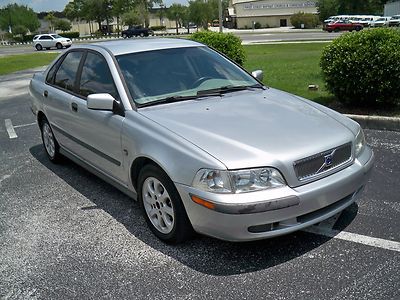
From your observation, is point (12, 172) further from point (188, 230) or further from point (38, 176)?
point (188, 230)

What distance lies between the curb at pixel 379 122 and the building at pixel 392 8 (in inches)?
2328

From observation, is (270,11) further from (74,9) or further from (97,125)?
(97,125)

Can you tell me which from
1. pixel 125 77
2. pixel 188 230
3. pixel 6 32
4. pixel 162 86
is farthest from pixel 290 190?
pixel 6 32

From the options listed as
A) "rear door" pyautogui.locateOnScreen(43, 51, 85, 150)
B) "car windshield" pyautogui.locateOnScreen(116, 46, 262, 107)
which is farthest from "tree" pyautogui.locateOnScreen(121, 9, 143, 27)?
"car windshield" pyautogui.locateOnScreen(116, 46, 262, 107)

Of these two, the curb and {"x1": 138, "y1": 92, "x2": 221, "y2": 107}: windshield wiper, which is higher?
{"x1": 138, "y1": 92, "x2": 221, "y2": 107}: windshield wiper

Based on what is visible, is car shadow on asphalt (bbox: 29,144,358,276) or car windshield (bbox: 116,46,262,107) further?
car windshield (bbox: 116,46,262,107)

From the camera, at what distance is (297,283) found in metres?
2.73

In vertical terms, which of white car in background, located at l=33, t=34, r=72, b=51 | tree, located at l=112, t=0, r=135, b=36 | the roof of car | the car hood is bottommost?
the car hood

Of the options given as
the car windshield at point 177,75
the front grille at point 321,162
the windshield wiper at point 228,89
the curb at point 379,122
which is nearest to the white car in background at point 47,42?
the curb at point 379,122

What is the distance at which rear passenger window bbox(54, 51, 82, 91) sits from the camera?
180 inches

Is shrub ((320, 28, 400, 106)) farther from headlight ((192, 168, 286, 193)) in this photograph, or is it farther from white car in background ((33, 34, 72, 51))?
white car in background ((33, 34, 72, 51))

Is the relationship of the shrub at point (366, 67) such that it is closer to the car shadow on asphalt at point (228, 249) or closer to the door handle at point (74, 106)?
the car shadow on asphalt at point (228, 249)

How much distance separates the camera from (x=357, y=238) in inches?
128

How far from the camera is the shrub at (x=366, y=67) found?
6.16 meters
